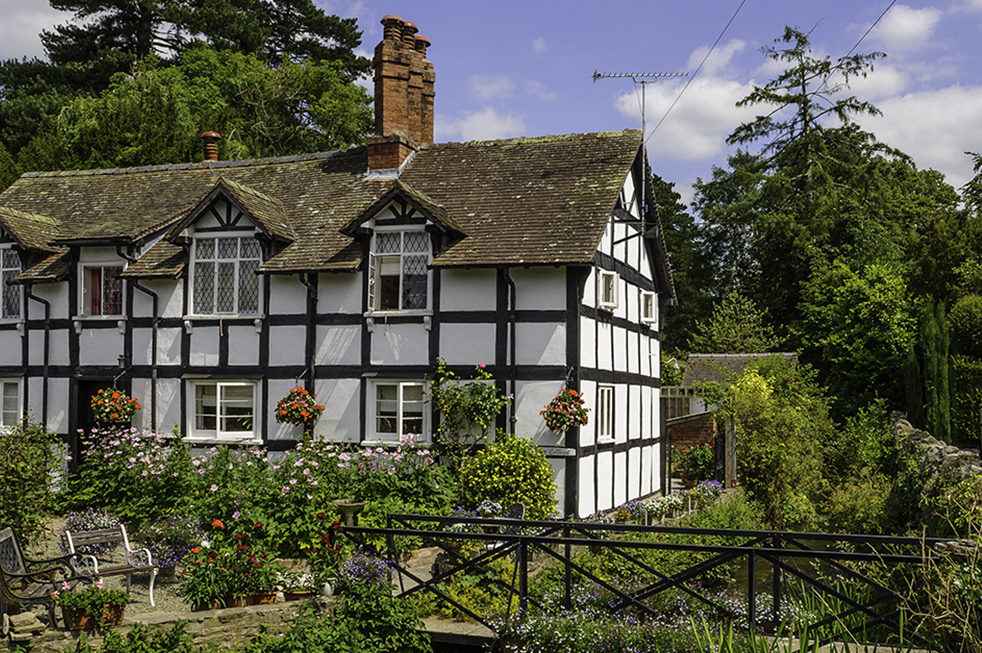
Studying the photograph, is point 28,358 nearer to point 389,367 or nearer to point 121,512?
point 121,512

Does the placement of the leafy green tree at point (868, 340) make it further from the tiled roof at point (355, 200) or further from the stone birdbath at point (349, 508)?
the stone birdbath at point (349, 508)

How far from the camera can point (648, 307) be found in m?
21.2

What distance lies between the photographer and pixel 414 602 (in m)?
10.5

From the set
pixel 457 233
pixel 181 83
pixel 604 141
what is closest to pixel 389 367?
pixel 457 233

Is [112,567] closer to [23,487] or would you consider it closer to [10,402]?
[23,487]

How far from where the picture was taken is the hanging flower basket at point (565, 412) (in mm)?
15625

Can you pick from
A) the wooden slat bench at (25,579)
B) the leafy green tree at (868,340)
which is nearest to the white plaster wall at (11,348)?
the wooden slat bench at (25,579)

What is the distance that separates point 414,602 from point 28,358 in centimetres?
1340

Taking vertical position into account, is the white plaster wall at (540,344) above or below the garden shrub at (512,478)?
above

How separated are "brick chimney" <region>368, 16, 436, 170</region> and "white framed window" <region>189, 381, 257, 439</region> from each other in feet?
18.8

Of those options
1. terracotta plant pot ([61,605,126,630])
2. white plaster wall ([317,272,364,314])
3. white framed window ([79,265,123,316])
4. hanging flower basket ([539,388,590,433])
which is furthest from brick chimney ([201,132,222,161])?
terracotta plant pot ([61,605,126,630])

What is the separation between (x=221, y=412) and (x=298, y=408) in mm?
2384

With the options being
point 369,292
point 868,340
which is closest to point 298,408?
point 369,292

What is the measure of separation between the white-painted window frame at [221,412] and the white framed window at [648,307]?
354 inches
